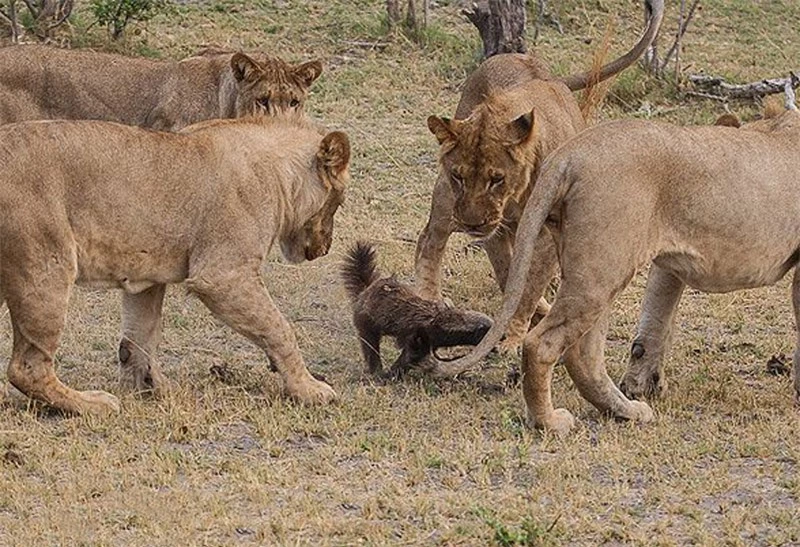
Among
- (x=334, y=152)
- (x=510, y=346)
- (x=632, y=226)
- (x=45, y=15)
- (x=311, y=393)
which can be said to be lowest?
(x=45, y=15)

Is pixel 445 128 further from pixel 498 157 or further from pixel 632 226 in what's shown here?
pixel 632 226

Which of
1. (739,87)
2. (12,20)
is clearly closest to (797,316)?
(739,87)

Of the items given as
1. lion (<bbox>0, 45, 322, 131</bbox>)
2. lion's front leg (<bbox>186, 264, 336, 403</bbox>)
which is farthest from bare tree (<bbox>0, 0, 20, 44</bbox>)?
lion's front leg (<bbox>186, 264, 336, 403</bbox>)

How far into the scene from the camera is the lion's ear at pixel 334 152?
650cm

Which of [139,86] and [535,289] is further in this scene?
[139,86]

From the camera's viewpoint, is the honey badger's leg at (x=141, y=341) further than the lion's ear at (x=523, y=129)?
No

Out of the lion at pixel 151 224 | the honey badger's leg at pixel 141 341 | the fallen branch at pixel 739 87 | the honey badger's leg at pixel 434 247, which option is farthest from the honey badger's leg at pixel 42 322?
the fallen branch at pixel 739 87

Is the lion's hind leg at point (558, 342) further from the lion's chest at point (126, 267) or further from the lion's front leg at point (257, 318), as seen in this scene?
the lion's chest at point (126, 267)

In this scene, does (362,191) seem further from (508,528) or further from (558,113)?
(508,528)

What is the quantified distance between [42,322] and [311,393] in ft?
3.54

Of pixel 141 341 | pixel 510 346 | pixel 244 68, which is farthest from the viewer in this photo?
pixel 244 68

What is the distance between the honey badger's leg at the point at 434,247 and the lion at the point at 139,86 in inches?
36.9

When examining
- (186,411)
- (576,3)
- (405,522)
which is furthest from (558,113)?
(576,3)

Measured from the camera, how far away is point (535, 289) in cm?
710
